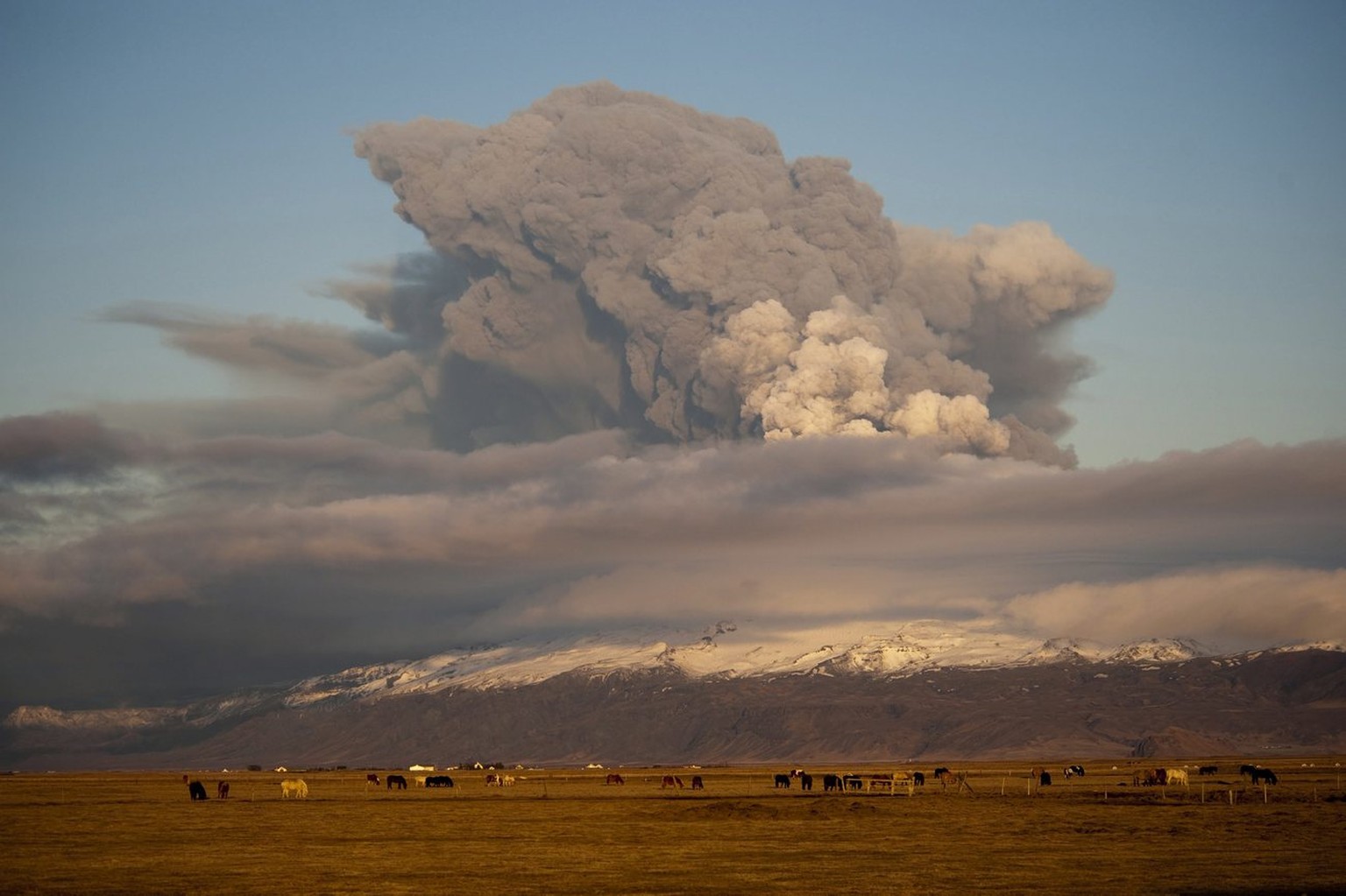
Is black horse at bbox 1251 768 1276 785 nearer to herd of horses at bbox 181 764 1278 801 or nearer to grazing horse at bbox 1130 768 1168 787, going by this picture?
herd of horses at bbox 181 764 1278 801

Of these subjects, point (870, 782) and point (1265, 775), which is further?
point (870, 782)

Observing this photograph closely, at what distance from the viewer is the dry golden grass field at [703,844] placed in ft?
177

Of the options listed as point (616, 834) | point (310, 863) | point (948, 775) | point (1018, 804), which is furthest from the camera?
point (948, 775)

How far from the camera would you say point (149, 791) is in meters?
137

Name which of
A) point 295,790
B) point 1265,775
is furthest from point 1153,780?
point 295,790

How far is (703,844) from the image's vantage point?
68.1m

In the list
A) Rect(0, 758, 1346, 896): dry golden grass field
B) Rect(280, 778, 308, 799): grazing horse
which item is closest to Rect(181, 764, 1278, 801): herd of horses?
Rect(280, 778, 308, 799): grazing horse

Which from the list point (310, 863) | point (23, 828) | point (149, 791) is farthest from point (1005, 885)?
point (149, 791)

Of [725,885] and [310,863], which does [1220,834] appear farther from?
[310,863]

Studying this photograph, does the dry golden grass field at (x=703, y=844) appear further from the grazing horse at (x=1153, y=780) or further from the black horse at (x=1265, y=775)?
the grazing horse at (x=1153, y=780)

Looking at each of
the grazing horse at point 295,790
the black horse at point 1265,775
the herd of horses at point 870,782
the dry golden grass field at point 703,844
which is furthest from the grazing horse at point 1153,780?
the grazing horse at point 295,790

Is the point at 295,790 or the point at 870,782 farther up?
the point at 295,790

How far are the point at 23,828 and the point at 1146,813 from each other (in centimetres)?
5727

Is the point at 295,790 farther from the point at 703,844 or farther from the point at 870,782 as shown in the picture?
the point at 703,844
